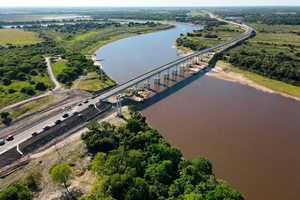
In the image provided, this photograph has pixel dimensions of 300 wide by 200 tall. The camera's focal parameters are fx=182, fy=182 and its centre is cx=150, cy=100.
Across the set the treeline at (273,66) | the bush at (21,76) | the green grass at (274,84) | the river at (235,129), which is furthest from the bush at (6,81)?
the treeline at (273,66)

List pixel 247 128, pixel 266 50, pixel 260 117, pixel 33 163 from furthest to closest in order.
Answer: pixel 266 50 < pixel 260 117 < pixel 247 128 < pixel 33 163

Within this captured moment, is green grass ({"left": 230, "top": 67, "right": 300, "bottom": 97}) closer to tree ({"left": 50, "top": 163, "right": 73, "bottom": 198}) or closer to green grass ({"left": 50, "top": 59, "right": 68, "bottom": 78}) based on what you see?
tree ({"left": 50, "top": 163, "right": 73, "bottom": 198})

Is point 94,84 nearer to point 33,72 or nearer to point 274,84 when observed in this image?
point 33,72

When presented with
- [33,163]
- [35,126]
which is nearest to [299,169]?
[33,163]

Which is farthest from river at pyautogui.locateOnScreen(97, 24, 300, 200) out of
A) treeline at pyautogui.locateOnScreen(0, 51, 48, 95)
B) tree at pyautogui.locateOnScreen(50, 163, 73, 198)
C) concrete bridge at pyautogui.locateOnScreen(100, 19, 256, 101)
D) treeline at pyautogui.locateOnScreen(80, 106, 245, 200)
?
treeline at pyautogui.locateOnScreen(0, 51, 48, 95)

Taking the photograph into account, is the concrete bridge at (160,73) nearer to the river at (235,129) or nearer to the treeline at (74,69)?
the river at (235,129)

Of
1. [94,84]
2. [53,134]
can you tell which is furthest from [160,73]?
[53,134]

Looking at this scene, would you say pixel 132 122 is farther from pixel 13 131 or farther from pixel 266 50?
pixel 266 50
